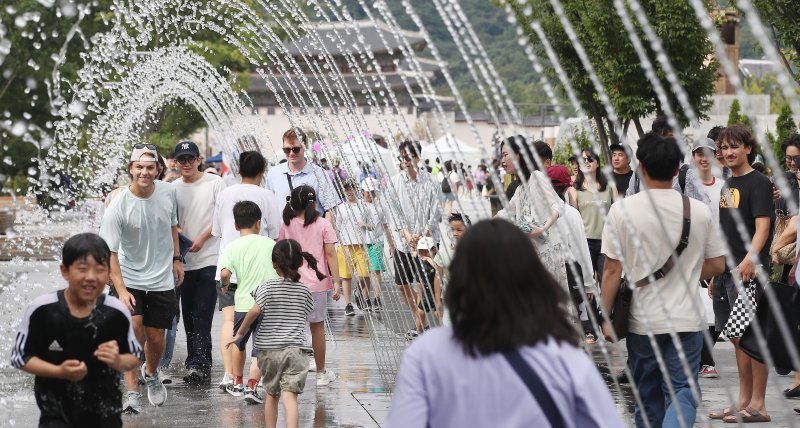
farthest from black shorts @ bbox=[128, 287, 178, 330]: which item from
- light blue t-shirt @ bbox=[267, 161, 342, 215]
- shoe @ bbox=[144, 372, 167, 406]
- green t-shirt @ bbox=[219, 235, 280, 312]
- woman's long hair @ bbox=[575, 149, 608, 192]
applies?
woman's long hair @ bbox=[575, 149, 608, 192]

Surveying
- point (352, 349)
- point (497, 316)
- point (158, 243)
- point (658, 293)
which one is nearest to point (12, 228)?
point (352, 349)

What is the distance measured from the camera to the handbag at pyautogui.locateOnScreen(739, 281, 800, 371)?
6.16 metres

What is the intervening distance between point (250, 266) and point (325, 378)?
1376 millimetres

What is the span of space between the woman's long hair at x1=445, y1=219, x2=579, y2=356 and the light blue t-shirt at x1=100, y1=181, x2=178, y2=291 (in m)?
5.05

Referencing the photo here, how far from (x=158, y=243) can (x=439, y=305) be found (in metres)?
3.00

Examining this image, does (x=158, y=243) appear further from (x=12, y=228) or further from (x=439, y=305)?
(x=12, y=228)

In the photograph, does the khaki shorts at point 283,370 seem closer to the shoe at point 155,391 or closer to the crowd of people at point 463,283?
the crowd of people at point 463,283

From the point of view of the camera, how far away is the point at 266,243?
7898 mm

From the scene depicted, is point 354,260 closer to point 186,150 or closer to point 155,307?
point 186,150

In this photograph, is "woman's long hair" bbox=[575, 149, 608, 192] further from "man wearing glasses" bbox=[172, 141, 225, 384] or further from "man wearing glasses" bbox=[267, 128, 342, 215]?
"man wearing glasses" bbox=[172, 141, 225, 384]

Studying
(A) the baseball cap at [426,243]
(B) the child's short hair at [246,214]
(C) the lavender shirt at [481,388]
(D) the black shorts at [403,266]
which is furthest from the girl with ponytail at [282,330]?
(C) the lavender shirt at [481,388]

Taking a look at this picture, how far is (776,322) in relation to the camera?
6.24m

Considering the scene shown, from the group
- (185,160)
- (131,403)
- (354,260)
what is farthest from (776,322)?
(354,260)

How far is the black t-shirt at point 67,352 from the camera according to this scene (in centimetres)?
463
